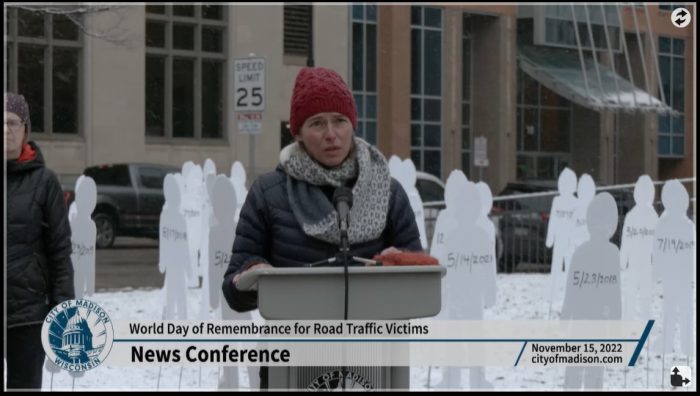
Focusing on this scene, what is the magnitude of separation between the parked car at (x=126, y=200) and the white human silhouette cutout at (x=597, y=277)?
14275mm

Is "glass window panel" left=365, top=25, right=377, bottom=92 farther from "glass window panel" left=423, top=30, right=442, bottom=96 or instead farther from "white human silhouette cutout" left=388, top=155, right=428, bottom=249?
"white human silhouette cutout" left=388, top=155, right=428, bottom=249

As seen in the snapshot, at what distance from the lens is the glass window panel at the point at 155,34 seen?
28.8 meters

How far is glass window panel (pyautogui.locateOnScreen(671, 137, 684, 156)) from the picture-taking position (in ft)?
109

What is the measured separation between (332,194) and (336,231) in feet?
0.56

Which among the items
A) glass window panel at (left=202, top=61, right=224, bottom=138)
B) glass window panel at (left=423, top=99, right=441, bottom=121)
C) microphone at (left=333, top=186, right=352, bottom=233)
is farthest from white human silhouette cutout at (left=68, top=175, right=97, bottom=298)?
glass window panel at (left=423, top=99, right=441, bottom=121)

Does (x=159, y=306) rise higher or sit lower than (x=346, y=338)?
lower

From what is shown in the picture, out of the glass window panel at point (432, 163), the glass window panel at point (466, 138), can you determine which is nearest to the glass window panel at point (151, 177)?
the glass window panel at point (432, 163)

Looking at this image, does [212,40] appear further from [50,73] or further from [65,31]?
[50,73]

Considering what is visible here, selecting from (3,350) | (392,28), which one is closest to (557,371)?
(3,350)

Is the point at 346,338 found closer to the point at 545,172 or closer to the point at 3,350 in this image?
the point at 3,350

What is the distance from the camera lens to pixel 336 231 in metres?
3.62

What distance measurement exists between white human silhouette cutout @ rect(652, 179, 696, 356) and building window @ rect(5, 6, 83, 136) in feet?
66.3

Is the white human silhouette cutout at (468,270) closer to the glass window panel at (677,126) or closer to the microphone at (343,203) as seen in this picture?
the microphone at (343,203)

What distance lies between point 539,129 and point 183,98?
496 inches
